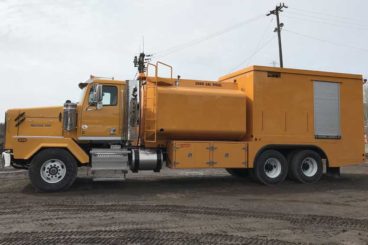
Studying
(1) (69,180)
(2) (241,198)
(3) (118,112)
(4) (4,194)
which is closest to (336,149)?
(2) (241,198)

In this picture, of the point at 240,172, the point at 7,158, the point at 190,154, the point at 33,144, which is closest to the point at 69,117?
the point at 33,144

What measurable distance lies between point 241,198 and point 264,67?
454 cm

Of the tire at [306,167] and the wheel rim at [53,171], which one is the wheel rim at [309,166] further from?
the wheel rim at [53,171]

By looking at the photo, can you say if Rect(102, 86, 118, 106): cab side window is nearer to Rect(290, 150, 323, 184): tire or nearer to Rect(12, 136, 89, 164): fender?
Rect(12, 136, 89, 164): fender

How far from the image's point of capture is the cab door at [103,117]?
39.8 feet

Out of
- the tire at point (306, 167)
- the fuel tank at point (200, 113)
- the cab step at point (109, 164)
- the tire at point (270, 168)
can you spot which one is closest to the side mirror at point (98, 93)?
the cab step at point (109, 164)

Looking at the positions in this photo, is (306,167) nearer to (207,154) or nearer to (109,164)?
(207,154)

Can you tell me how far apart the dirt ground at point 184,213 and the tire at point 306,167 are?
38cm

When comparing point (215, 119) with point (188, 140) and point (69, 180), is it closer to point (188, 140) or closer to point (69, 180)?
point (188, 140)

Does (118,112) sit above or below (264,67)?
below

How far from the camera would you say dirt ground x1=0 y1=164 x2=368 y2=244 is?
7.06 m

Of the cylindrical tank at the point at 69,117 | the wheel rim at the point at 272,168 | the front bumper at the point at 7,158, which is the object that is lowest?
the wheel rim at the point at 272,168

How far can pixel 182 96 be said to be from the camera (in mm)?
12703

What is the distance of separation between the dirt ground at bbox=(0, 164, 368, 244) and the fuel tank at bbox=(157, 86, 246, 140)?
1.64 meters
